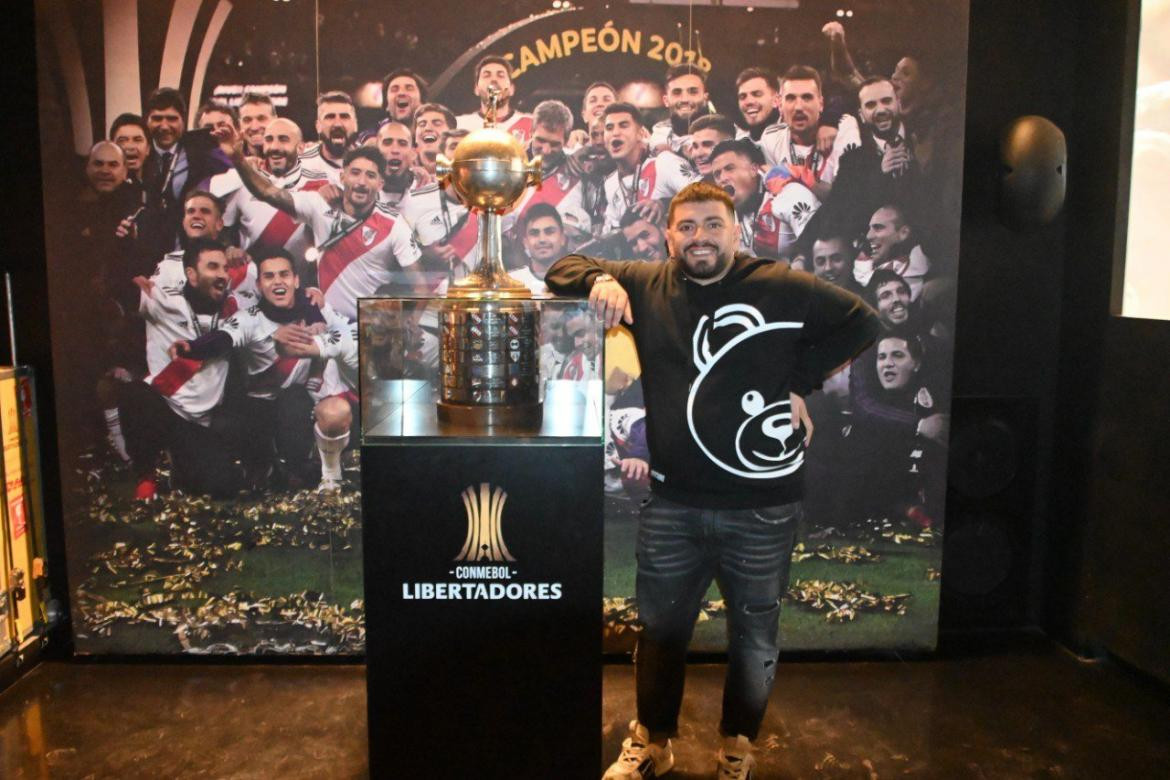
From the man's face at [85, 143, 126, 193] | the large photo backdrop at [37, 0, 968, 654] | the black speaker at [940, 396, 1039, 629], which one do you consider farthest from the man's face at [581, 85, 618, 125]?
the black speaker at [940, 396, 1039, 629]

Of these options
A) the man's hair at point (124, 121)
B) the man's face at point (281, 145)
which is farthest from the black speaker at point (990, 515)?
the man's hair at point (124, 121)

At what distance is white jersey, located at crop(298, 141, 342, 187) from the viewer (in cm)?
317

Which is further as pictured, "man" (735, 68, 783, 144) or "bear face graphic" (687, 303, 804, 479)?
"man" (735, 68, 783, 144)

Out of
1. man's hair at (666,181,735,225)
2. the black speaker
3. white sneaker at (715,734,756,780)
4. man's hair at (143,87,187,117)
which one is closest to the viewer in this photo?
man's hair at (666,181,735,225)

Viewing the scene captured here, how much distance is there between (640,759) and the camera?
8.36 ft

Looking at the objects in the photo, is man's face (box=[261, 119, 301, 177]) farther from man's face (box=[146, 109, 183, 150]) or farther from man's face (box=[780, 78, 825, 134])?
man's face (box=[780, 78, 825, 134])

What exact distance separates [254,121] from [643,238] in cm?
144

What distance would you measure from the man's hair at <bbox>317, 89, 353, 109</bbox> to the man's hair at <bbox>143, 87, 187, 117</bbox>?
18.6 inches

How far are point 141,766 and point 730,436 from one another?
2.01m

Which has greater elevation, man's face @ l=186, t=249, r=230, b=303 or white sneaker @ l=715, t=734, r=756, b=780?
man's face @ l=186, t=249, r=230, b=303

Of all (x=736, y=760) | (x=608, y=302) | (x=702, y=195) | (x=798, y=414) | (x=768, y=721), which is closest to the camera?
(x=608, y=302)

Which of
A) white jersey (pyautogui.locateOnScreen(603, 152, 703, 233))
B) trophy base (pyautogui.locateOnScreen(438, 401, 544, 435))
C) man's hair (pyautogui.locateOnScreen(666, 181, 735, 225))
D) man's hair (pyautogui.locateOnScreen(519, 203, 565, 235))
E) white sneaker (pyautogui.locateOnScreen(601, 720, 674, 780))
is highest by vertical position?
white jersey (pyautogui.locateOnScreen(603, 152, 703, 233))

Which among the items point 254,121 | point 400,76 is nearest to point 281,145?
point 254,121

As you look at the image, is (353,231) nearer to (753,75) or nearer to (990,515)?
(753,75)
